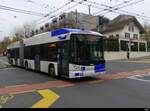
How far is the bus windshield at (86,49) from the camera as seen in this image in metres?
8.67

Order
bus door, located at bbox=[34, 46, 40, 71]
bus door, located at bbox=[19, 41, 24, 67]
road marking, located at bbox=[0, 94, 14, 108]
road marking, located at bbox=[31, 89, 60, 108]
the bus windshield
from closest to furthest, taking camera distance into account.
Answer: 1. road marking, located at bbox=[31, 89, 60, 108]
2. road marking, located at bbox=[0, 94, 14, 108]
3. the bus windshield
4. bus door, located at bbox=[34, 46, 40, 71]
5. bus door, located at bbox=[19, 41, 24, 67]

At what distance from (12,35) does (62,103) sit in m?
64.7

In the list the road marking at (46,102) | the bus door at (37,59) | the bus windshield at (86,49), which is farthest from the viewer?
the bus door at (37,59)

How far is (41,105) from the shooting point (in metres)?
5.25

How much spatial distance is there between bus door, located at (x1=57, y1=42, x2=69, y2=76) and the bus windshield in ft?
2.01

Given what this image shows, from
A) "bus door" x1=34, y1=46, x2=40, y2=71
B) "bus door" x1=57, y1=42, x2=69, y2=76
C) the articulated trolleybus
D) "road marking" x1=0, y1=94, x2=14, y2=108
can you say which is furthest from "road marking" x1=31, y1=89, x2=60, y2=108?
"bus door" x1=34, y1=46, x2=40, y2=71

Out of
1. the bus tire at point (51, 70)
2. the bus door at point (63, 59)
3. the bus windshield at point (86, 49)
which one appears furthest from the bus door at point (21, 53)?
the bus windshield at point (86, 49)

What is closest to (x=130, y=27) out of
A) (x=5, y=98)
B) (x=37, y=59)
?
(x=37, y=59)

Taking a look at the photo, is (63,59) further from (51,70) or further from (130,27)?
(130,27)

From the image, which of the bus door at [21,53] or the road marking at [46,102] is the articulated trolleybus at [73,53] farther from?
the bus door at [21,53]

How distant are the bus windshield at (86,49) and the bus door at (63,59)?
61cm

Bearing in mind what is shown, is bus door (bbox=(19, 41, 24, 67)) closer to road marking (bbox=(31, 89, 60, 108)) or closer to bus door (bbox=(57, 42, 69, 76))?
bus door (bbox=(57, 42, 69, 76))

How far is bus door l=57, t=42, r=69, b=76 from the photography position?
9.13m

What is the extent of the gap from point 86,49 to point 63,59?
156 cm
